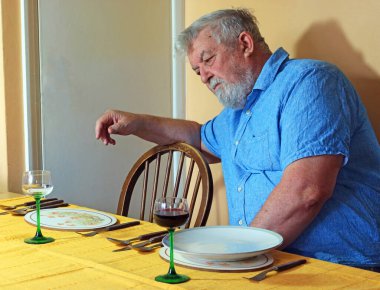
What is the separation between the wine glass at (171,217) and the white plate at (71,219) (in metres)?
0.48

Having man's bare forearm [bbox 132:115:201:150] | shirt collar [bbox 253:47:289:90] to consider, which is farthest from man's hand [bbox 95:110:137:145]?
shirt collar [bbox 253:47:289:90]

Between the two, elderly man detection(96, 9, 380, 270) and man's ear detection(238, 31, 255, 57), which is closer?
elderly man detection(96, 9, 380, 270)

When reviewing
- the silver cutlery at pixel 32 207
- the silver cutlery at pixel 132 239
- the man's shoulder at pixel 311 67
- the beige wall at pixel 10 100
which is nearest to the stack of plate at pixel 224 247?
the silver cutlery at pixel 132 239

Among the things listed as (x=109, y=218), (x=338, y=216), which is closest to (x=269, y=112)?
(x=338, y=216)

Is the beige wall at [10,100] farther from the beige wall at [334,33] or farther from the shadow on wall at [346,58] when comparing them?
the shadow on wall at [346,58]

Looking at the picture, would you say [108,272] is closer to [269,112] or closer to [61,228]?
[61,228]

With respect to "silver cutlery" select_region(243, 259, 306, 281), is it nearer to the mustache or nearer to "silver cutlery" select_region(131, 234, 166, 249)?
"silver cutlery" select_region(131, 234, 166, 249)

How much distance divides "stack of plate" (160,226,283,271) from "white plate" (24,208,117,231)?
334 mm

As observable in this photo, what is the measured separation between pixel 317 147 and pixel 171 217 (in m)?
0.59

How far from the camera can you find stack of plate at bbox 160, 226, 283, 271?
48.4 inches

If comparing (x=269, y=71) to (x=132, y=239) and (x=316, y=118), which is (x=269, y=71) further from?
(x=132, y=239)

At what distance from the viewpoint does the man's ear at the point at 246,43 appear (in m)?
1.97

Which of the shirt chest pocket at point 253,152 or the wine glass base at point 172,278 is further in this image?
the shirt chest pocket at point 253,152

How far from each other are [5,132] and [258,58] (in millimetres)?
1257
